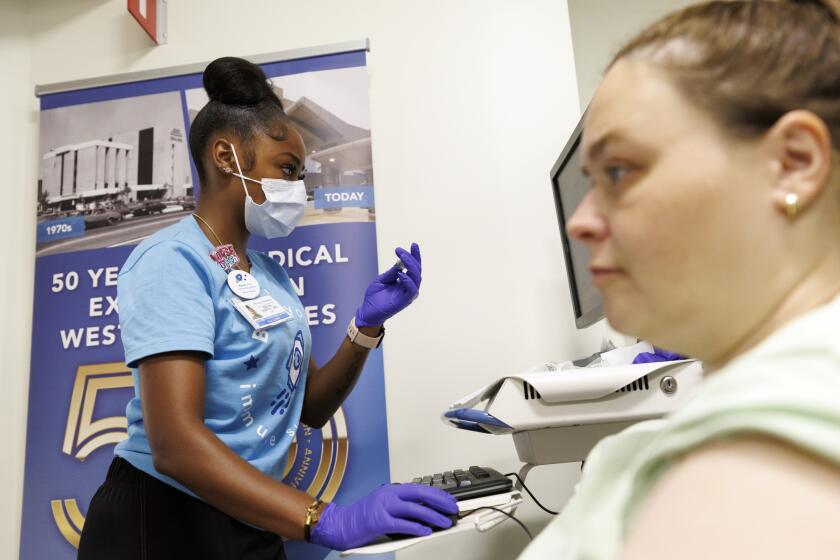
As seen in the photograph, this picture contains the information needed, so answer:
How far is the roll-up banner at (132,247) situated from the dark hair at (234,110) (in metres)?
0.41

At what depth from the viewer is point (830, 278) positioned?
409 millimetres

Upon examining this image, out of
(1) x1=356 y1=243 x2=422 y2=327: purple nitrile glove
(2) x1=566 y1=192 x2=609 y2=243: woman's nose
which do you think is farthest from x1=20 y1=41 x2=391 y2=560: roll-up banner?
(2) x1=566 y1=192 x2=609 y2=243: woman's nose

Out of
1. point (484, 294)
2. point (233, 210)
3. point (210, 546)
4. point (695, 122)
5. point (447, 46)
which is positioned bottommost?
point (210, 546)

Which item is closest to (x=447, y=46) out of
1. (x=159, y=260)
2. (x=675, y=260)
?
(x=159, y=260)

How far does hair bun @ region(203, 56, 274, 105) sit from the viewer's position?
148 centimetres

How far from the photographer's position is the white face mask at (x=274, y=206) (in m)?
1.44

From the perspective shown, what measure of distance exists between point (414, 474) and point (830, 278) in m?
1.43

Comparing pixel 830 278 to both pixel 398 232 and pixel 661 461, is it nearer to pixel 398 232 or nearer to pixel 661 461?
pixel 661 461

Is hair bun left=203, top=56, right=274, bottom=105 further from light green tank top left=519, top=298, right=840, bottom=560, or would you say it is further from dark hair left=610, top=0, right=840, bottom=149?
light green tank top left=519, top=298, right=840, bottom=560

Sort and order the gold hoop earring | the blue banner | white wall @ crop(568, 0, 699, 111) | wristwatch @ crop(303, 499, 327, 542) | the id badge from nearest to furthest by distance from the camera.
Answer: the gold hoop earring → wristwatch @ crop(303, 499, 327, 542) → the id badge → the blue banner → white wall @ crop(568, 0, 699, 111)

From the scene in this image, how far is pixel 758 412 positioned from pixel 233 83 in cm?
143

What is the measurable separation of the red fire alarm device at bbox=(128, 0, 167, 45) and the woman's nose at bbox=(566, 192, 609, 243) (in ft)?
6.32

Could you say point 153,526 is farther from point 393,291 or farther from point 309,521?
point 393,291

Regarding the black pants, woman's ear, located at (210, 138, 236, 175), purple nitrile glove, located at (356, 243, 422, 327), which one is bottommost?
the black pants
